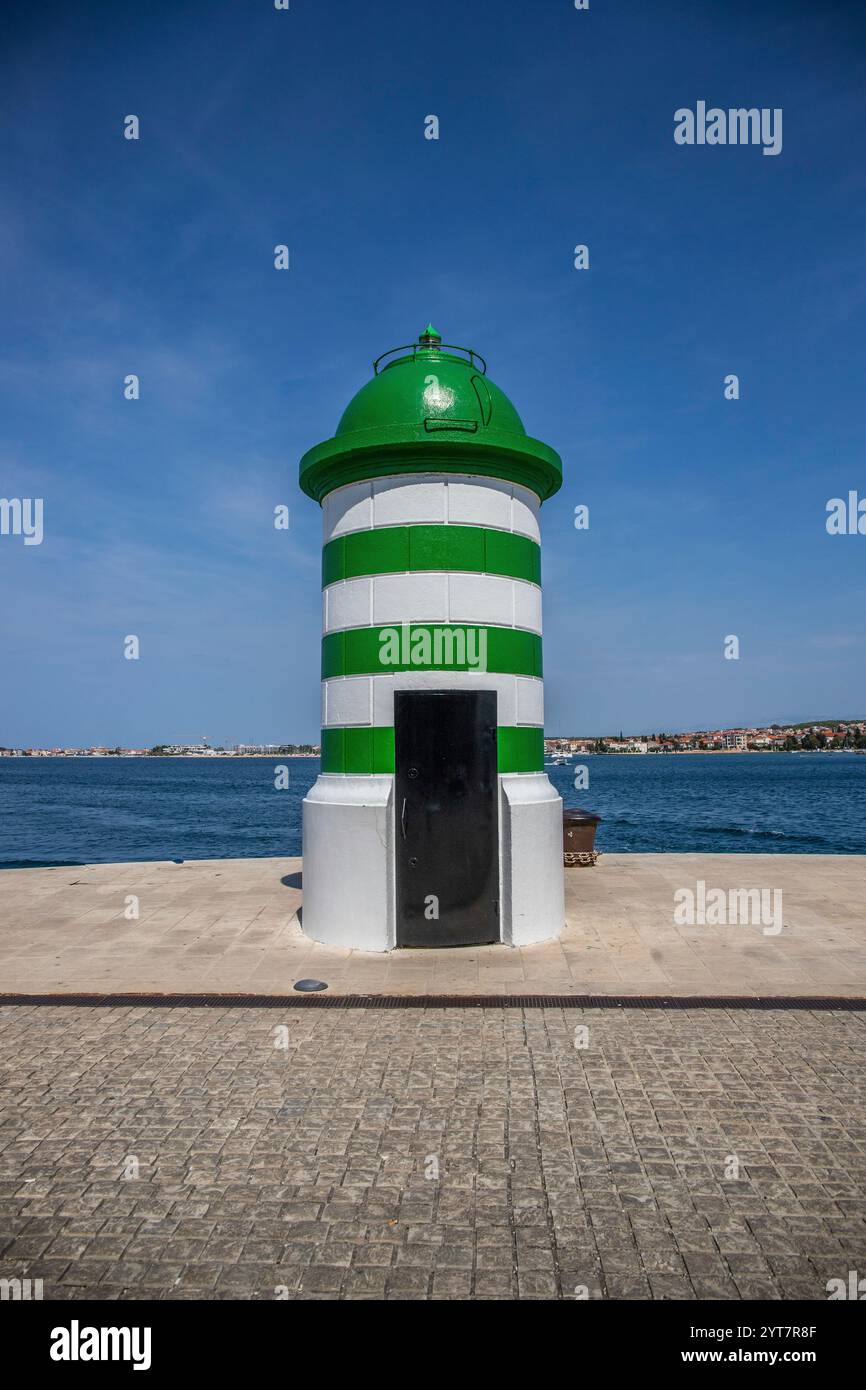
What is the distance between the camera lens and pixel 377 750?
10023 mm

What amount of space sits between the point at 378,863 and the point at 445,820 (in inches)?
36.0

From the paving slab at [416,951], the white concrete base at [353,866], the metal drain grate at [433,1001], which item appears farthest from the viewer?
the white concrete base at [353,866]

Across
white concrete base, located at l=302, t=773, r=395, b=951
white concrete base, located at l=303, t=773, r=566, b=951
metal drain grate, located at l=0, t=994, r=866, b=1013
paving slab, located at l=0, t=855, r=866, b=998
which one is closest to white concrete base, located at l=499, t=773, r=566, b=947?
white concrete base, located at l=303, t=773, r=566, b=951

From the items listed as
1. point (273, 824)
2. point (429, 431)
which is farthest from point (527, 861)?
point (273, 824)

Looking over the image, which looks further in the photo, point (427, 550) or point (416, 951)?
point (427, 550)

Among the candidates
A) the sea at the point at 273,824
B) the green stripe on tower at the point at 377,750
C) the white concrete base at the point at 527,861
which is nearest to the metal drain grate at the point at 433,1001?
the white concrete base at the point at 527,861

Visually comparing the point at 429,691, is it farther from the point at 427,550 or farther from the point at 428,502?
the point at 428,502

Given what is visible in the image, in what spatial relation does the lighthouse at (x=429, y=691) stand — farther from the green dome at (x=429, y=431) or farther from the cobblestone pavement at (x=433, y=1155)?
the cobblestone pavement at (x=433, y=1155)

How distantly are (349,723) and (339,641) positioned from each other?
1.03 m

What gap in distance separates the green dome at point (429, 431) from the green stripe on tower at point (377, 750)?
3.10m

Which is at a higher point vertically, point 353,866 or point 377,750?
point 377,750

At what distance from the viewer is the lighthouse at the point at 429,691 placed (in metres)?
9.82
